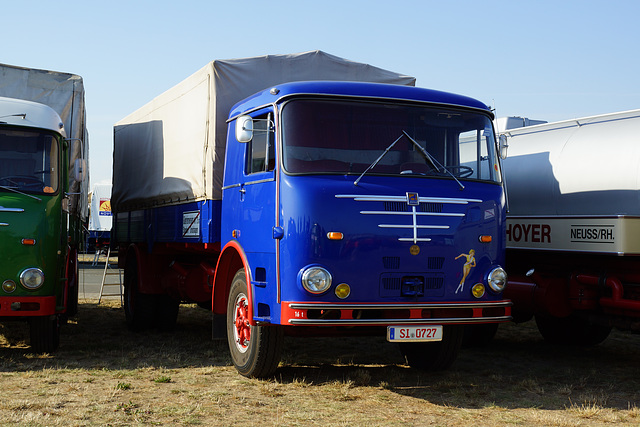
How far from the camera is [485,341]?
1068 centimetres

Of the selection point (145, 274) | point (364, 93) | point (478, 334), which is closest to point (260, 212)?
point (364, 93)

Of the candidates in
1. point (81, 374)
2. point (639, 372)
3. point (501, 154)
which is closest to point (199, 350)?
point (81, 374)

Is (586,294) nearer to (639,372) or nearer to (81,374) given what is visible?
(639,372)

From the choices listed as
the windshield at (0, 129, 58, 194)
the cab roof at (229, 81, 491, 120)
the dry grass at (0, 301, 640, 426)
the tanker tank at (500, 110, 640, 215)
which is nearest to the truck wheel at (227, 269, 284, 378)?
the dry grass at (0, 301, 640, 426)

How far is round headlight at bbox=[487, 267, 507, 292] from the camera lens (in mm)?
7297

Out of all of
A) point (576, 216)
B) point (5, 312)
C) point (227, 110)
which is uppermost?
point (227, 110)

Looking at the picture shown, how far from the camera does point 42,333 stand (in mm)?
9219

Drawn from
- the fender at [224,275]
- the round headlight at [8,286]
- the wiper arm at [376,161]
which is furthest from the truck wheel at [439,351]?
the round headlight at [8,286]

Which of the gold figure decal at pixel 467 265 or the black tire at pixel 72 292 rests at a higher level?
the gold figure decal at pixel 467 265

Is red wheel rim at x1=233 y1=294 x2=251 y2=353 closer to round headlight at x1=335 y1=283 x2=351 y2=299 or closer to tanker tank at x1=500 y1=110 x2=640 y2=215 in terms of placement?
round headlight at x1=335 y1=283 x2=351 y2=299

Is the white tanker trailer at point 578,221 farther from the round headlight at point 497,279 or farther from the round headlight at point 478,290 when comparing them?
the round headlight at point 478,290

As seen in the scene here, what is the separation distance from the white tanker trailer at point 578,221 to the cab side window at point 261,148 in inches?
94.2

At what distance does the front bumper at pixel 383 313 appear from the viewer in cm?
679

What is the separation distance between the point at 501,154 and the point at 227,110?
10.9ft
